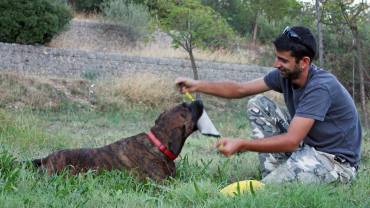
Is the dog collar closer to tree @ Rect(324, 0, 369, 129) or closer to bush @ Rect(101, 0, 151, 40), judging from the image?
tree @ Rect(324, 0, 369, 129)

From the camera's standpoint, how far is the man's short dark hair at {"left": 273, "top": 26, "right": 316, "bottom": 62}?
4.93 m

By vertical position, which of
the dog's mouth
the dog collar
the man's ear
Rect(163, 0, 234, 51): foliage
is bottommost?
Rect(163, 0, 234, 51): foliage

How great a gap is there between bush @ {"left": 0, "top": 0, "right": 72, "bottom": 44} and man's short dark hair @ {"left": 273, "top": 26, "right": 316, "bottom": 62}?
42.3ft

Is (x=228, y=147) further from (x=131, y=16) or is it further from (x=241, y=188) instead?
(x=131, y=16)

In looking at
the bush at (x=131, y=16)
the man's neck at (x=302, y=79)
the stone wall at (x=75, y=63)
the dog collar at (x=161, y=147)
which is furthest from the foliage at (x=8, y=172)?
the bush at (x=131, y=16)

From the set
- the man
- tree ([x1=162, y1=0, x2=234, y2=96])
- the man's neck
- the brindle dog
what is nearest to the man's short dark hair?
the man

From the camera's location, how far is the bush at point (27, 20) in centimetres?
1677

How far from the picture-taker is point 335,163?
5195 mm

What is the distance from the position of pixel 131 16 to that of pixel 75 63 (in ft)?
24.7

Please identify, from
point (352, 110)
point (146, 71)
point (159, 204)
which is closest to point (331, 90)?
point (352, 110)

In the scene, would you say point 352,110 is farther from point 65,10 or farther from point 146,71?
point 65,10

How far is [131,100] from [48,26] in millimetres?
4544

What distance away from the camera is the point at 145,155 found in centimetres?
543

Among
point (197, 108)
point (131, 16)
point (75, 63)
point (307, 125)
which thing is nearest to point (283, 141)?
point (307, 125)
